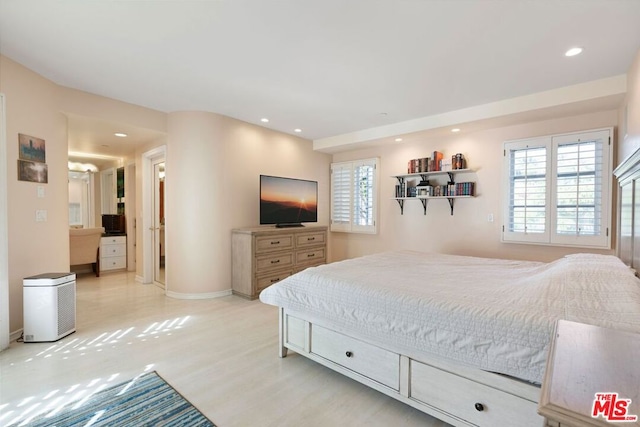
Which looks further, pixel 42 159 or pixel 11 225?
pixel 42 159

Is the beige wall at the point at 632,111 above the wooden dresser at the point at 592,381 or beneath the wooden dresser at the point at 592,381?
above

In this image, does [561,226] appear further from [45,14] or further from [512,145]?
[45,14]

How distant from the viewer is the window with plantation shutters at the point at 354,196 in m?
5.27

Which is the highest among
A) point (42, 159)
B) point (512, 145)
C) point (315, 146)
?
point (315, 146)

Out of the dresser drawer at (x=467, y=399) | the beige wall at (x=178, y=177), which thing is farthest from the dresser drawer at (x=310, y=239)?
the dresser drawer at (x=467, y=399)

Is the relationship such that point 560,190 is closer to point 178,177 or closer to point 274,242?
point 274,242

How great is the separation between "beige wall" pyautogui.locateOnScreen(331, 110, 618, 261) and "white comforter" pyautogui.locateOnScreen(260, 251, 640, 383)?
1457mm

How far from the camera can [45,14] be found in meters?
2.04

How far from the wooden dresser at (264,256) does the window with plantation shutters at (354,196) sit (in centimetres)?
99

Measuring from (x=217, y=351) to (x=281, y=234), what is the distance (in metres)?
2.09

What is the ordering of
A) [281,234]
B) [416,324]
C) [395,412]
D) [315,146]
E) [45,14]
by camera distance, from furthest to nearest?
[315,146], [281,234], [45,14], [395,412], [416,324]

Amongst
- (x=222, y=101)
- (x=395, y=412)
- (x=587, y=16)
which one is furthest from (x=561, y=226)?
(x=222, y=101)

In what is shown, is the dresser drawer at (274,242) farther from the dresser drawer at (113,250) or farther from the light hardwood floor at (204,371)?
the dresser drawer at (113,250)

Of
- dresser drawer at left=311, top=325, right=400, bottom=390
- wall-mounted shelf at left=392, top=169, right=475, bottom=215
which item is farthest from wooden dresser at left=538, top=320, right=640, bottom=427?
wall-mounted shelf at left=392, top=169, right=475, bottom=215
